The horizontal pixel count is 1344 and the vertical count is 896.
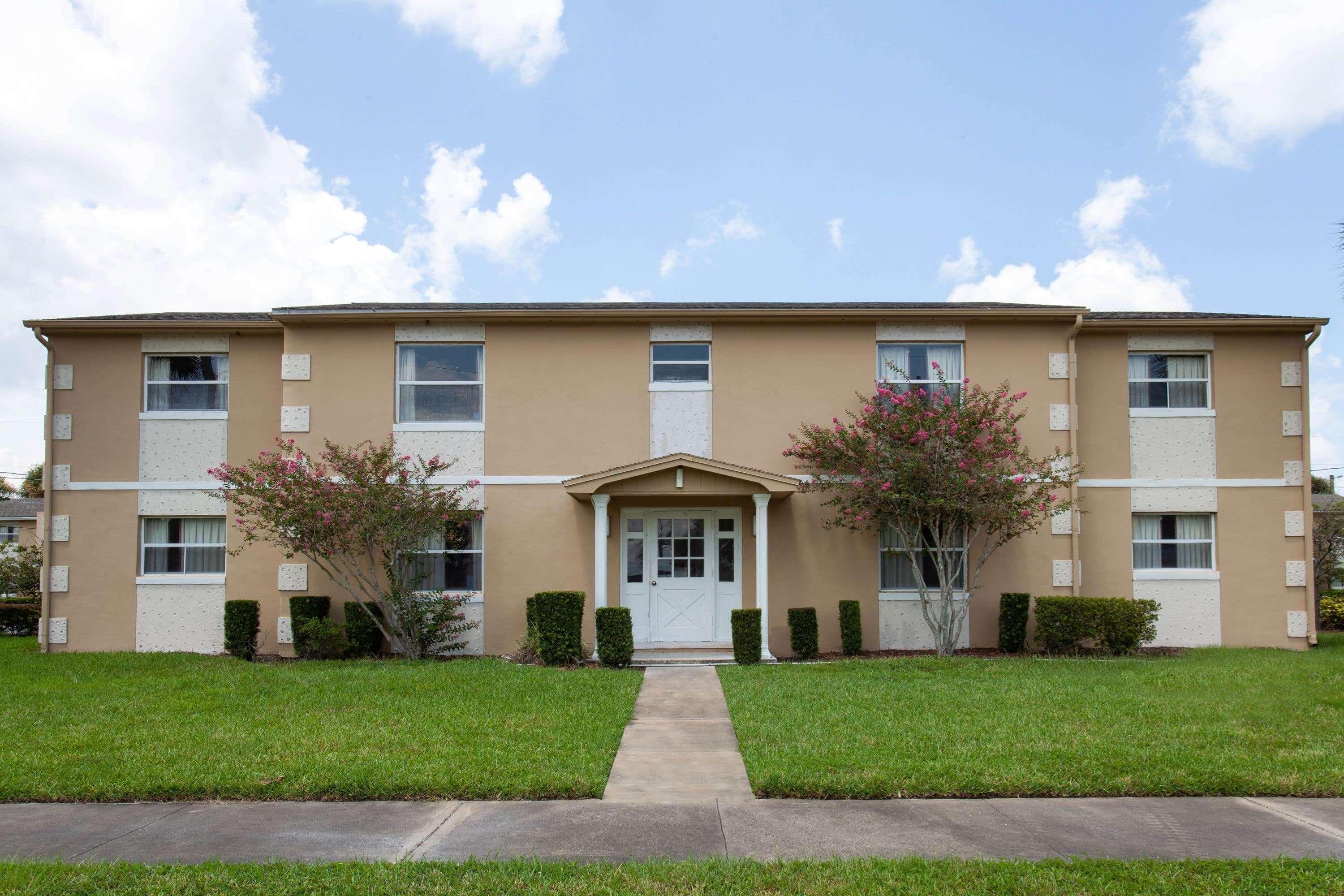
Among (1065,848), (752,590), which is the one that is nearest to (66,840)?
(1065,848)

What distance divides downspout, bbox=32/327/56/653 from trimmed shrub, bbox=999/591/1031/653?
1511 cm

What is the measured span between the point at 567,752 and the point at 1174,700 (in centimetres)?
635

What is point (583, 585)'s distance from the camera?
14289 mm

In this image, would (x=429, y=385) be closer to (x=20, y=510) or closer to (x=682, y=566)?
(x=682, y=566)

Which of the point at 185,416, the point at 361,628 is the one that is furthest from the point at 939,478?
the point at 185,416

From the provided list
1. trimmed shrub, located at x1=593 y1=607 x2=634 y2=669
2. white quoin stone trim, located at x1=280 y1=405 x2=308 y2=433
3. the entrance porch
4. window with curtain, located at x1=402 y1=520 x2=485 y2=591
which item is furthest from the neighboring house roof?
trimmed shrub, located at x1=593 y1=607 x2=634 y2=669

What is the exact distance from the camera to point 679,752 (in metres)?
7.74

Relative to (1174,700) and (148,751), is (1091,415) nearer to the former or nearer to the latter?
(1174,700)

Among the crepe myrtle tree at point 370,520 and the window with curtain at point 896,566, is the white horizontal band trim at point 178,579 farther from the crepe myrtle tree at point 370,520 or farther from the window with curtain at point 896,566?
the window with curtain at point 896,566

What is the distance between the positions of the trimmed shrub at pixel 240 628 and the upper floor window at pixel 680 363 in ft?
23.9

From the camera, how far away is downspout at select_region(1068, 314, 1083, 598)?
14320mm

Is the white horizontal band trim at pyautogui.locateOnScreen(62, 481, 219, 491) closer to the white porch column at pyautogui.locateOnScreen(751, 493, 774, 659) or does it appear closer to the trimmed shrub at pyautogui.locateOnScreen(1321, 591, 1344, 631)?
the white porch column at pyautogui.locateOnScreen(751, 493, 774, 659)

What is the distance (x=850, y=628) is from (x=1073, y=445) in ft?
15.3

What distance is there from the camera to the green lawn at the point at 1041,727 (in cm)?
644
